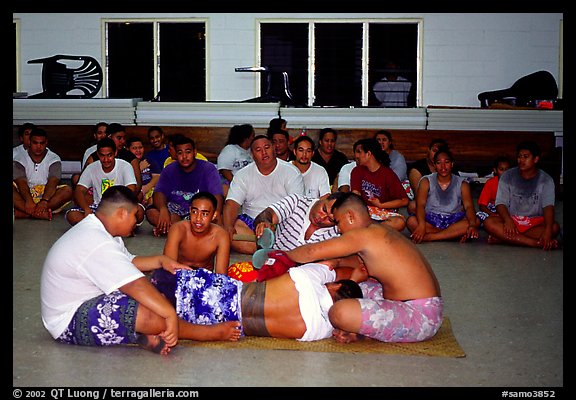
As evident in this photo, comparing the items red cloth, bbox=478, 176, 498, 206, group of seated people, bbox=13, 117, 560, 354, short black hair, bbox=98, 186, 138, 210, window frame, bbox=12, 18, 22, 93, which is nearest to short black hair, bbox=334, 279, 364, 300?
group of seated people, bbox=13, 117, 560, 354

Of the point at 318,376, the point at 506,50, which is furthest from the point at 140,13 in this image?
the point at 318,376

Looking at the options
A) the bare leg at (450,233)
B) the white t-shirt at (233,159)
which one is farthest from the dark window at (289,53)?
the bare leg at (450,233)

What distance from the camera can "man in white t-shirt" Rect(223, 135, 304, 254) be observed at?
6.75m

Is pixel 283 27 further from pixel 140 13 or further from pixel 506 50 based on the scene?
pixel 506 50

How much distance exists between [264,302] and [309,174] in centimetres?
328

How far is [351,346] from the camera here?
13.9ft

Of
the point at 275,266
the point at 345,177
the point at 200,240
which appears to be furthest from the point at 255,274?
the point at 345,177

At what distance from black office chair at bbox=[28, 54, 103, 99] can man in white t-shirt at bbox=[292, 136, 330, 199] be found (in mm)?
5056

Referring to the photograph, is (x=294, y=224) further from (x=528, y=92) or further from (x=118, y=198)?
(x=528, y=92)

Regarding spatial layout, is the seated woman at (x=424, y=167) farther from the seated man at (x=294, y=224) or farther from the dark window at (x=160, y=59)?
the dark window at (x=160, y=59)

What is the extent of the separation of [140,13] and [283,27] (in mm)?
2235

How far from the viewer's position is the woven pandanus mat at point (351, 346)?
4.16 metres

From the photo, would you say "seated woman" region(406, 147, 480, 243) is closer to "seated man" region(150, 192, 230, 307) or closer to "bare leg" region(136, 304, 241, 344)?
"seated man" region(150, 192, 230, 307)

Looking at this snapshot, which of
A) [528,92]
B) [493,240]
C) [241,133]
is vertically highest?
[528,92]
